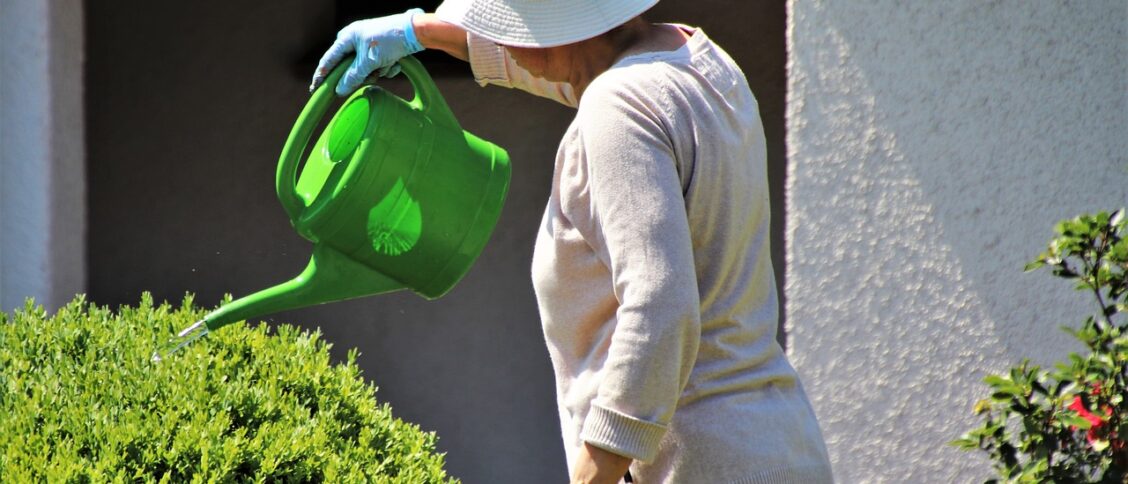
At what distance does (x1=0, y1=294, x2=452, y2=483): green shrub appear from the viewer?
2.06 m

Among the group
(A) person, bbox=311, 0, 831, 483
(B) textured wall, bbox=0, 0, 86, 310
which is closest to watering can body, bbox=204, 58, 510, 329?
(A) person, bbox=311, 0, 831, 483

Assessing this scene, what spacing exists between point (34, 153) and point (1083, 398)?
296cm

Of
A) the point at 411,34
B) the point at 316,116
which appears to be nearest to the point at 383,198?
the point at 316,116

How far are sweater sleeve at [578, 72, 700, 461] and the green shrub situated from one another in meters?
0.81

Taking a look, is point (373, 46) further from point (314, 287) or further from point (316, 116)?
point (314, 287)

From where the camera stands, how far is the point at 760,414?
64.6 inches

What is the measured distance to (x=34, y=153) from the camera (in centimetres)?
376

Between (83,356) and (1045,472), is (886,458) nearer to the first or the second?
(1045,472)

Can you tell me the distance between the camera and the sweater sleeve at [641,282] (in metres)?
1.47

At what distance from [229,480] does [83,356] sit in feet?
1.98

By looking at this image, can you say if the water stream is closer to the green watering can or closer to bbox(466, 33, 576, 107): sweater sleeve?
the green watering can

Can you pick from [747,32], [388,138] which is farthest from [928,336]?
[388,138]

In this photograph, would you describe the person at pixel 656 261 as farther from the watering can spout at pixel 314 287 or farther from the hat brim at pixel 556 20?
the watering can spout at pixel 314 287

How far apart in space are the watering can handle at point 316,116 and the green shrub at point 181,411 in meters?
0.39
